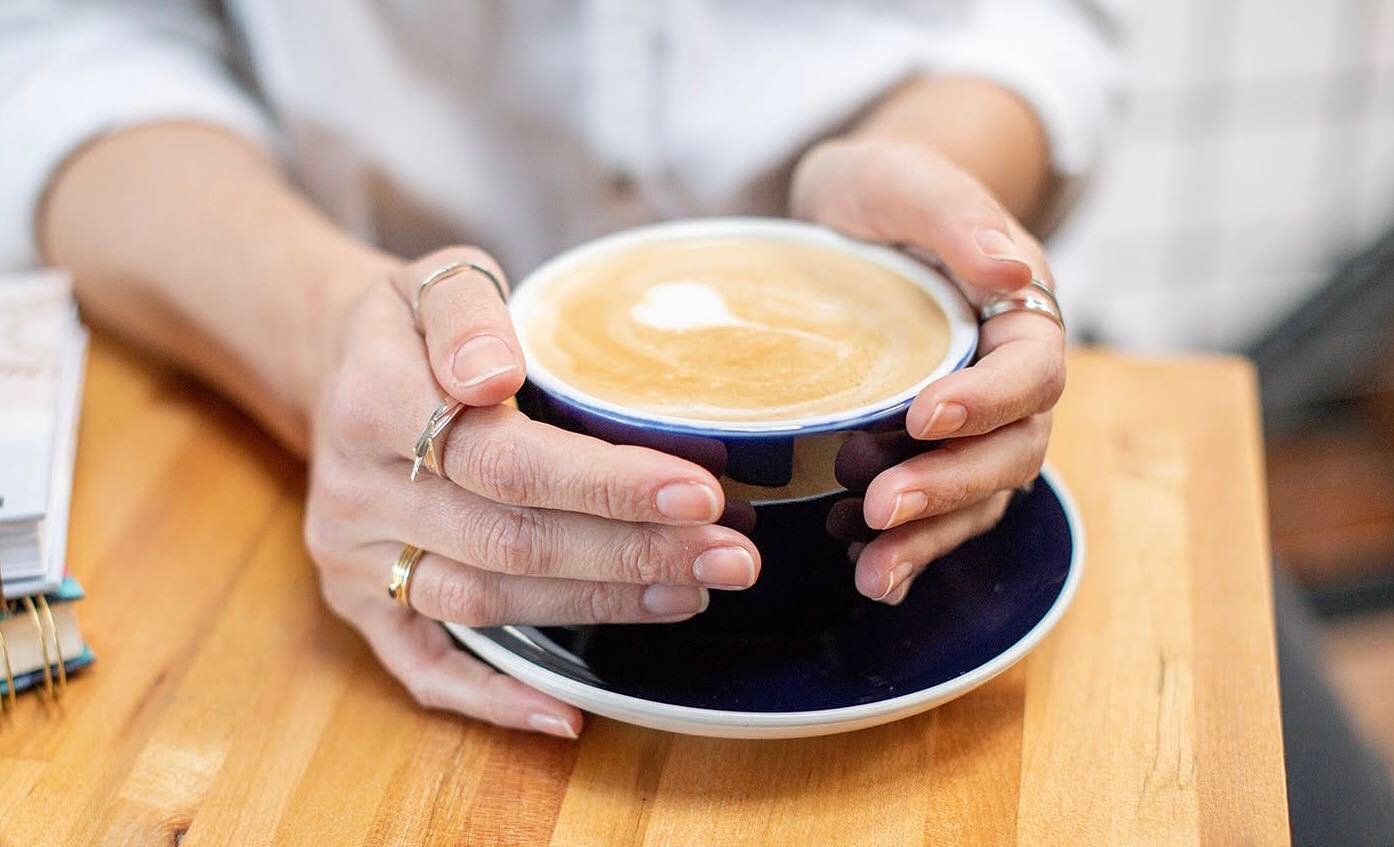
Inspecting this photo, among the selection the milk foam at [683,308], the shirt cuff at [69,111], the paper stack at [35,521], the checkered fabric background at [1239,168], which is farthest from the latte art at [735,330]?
the checkered fabric background at [1239,168]

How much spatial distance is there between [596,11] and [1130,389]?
455 millimetres

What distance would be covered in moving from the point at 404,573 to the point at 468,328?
120 millimetres

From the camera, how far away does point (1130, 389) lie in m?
0.81

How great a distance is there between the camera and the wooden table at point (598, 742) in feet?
1.60

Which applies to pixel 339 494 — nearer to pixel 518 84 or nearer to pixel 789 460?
pixel 789 460

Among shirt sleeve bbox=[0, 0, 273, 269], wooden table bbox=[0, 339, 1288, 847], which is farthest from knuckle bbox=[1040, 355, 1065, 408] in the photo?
shirt sleeve bbox=[0, 0, 273, 269]

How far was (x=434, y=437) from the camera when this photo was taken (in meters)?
0.50

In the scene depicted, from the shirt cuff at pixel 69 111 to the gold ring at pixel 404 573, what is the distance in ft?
1.61

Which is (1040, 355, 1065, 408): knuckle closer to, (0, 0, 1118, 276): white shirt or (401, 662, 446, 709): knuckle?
(401, 662, 446, 709): knuckle

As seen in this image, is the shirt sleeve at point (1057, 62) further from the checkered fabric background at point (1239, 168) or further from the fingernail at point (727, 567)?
the checkered fabric background at point (1239, 168)

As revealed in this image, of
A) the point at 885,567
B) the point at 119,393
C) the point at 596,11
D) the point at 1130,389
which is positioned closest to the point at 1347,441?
the point at 1130,389

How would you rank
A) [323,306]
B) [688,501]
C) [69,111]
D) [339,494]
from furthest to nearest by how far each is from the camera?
[69,111] < [323,306] < [339,494] < [688,501]

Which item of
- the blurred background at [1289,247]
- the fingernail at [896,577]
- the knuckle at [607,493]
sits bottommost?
the blurred background at [1289,247]

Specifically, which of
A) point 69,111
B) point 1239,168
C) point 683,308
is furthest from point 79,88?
point 1239,168
